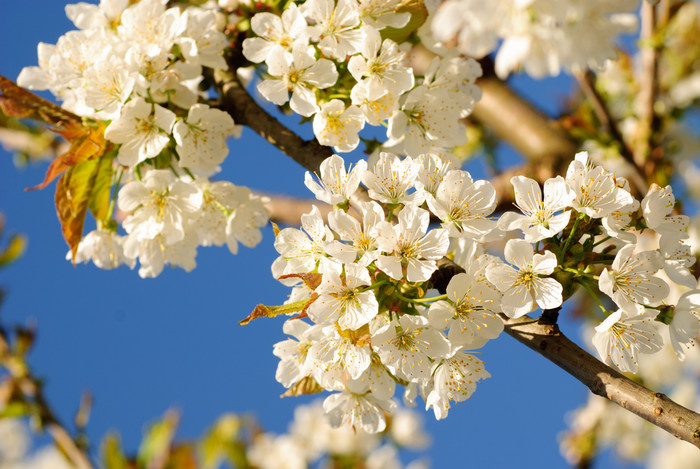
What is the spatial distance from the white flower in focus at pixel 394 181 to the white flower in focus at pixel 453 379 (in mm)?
340

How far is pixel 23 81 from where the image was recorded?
1.73m

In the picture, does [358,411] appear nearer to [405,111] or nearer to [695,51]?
[405,111]

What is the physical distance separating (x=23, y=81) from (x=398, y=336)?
1.28 meters

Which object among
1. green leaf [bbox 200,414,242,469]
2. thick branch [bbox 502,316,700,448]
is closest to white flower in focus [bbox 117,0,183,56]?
thick branch [bbox 502,316,700,448]

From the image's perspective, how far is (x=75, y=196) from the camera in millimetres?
1593

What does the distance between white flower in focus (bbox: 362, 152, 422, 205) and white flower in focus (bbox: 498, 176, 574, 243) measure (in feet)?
0.64

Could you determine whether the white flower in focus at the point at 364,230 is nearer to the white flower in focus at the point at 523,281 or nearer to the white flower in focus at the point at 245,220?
the white flower in focus at the point at 523,281

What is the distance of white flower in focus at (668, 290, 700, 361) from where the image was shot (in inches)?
50.9

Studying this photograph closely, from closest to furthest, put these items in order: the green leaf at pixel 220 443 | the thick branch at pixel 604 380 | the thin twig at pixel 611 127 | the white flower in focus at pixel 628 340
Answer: the thick branch at pixel 604 380
the white flower in focus at pixel 628 340
the thin twig at pixel 611 127
the green leaf at pixel 220 443

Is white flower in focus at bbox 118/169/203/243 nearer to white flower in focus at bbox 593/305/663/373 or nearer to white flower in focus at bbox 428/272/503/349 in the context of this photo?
white flower in focus at bbox 428/272/503/349


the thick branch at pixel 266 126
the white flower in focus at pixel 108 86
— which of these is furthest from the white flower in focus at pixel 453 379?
the white flower in focus at pixel 108 86

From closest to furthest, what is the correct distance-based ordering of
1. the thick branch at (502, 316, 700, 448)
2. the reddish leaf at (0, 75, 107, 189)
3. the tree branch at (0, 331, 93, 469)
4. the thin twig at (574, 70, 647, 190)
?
1. the thick branch at (502, 316, 700, 448)
2. the reddish leaf at (0, 75, 107, 189)
3. the tree branch at (0, 331, 93, 469)
4. the thin twig at (574, 70, 647, 190)

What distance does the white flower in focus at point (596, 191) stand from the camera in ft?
4.06

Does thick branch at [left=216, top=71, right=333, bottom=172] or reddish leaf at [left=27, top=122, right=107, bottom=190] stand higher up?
reddish leaf at [left=27, top=122, right=107, bottom=190]
